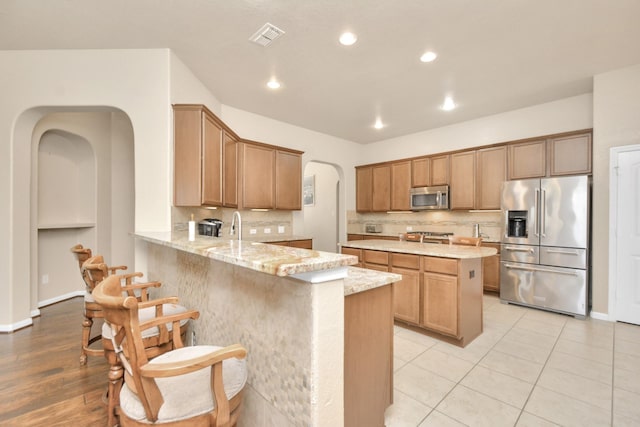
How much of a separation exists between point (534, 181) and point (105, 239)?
639cm

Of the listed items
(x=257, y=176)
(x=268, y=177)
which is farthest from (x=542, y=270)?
(x=257, y=176)

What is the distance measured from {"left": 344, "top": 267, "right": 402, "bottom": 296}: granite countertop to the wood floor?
1734 mm

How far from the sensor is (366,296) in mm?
1459

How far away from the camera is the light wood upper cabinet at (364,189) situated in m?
6.27

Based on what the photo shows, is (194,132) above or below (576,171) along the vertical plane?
above

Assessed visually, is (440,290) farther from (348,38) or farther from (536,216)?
(348,38)

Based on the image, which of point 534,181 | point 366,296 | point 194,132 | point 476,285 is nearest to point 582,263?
point 534,181

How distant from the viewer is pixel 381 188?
6.04 meters

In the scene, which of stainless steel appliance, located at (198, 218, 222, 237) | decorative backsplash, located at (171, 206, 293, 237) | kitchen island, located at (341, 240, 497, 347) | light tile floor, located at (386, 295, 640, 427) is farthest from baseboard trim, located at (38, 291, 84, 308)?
light tile floor, located at (386, 295, 640, 427)

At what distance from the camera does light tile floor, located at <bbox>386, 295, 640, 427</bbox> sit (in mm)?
1754

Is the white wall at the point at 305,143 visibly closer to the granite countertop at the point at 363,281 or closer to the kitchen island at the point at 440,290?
the kitchen island at the point at 440,290

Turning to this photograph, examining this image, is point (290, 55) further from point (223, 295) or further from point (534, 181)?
point (534, 181)

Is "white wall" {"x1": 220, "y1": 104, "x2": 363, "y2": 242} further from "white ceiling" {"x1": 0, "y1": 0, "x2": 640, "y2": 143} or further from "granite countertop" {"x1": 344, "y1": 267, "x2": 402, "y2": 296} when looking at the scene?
"granite countertop" {"x1": 344, "y1": 267, "x2": 402, "y2": 296}

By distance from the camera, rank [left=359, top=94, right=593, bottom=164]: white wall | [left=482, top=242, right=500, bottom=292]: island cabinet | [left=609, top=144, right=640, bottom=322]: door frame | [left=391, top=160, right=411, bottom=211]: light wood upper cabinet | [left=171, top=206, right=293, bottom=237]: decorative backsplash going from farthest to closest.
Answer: [left=391, top=160, right=411, bottom=211]: light wood upper cabinet → [left=482, top=242, right=500, bottom=292]: island cabinet → [left=359, top=94, right=593, bottom=164]: white wall → [left=171, top=206, right=293, bottom=237]: decorative backsplash → [left=609, top=144, right=640, bottom=322]: door frame
